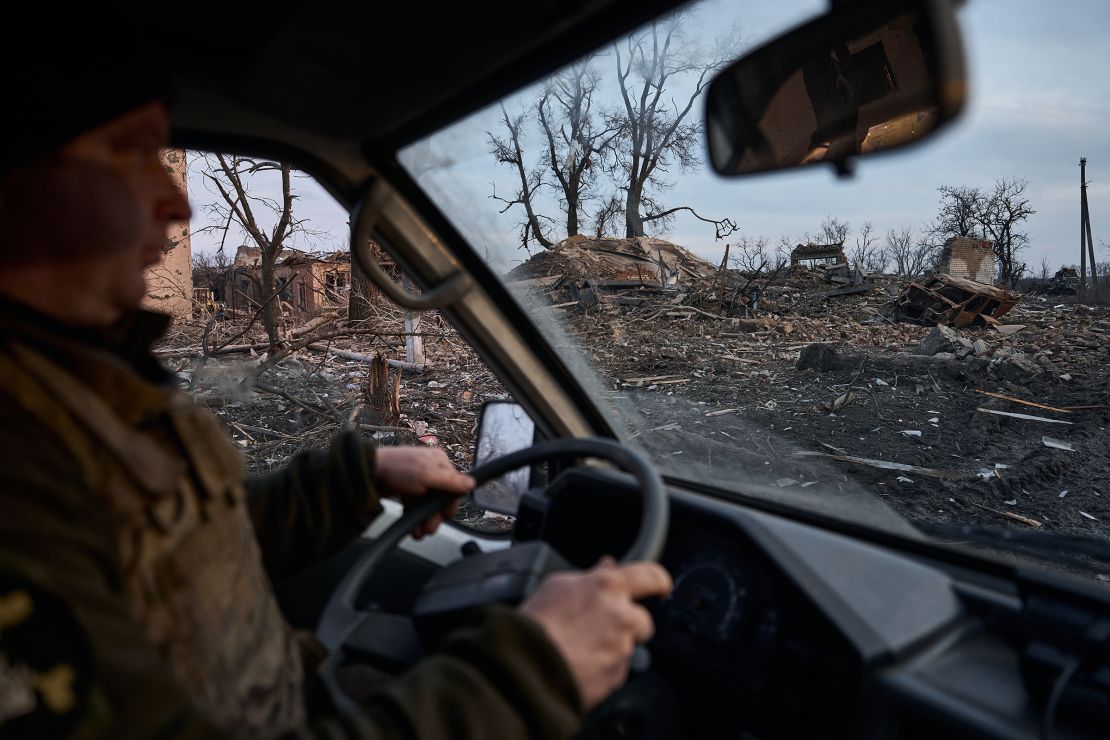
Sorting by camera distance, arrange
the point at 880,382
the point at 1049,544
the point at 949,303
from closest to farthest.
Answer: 1. the point at 1049,544
2. the point at 880,382
3. the point at 949,303

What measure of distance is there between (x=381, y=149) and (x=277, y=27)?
0.55 metres

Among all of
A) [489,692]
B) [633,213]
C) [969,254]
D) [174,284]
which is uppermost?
[174,284]

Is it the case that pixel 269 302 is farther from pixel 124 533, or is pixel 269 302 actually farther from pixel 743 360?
pixel 124 533

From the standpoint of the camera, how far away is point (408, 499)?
1830 millimetres

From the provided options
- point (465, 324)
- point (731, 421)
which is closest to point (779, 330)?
point (731, 421)

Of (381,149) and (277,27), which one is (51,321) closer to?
(277,27)

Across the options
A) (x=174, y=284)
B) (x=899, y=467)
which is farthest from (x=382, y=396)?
(x=899, y=467)

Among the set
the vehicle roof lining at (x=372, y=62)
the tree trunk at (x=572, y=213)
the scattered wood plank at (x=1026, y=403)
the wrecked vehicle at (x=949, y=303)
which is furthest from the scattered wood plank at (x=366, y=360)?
the vehicle roof lining at (x=372, y=62)

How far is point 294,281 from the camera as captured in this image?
772cm

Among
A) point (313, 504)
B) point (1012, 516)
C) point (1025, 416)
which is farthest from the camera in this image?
point (1025, 416)

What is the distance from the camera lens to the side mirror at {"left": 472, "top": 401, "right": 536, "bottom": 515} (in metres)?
2.24

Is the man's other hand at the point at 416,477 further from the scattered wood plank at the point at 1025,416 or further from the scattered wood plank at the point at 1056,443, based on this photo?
the scattered wood plank at the point at 1025,416

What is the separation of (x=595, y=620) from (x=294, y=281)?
292 inches

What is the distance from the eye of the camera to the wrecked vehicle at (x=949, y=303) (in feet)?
14.1
